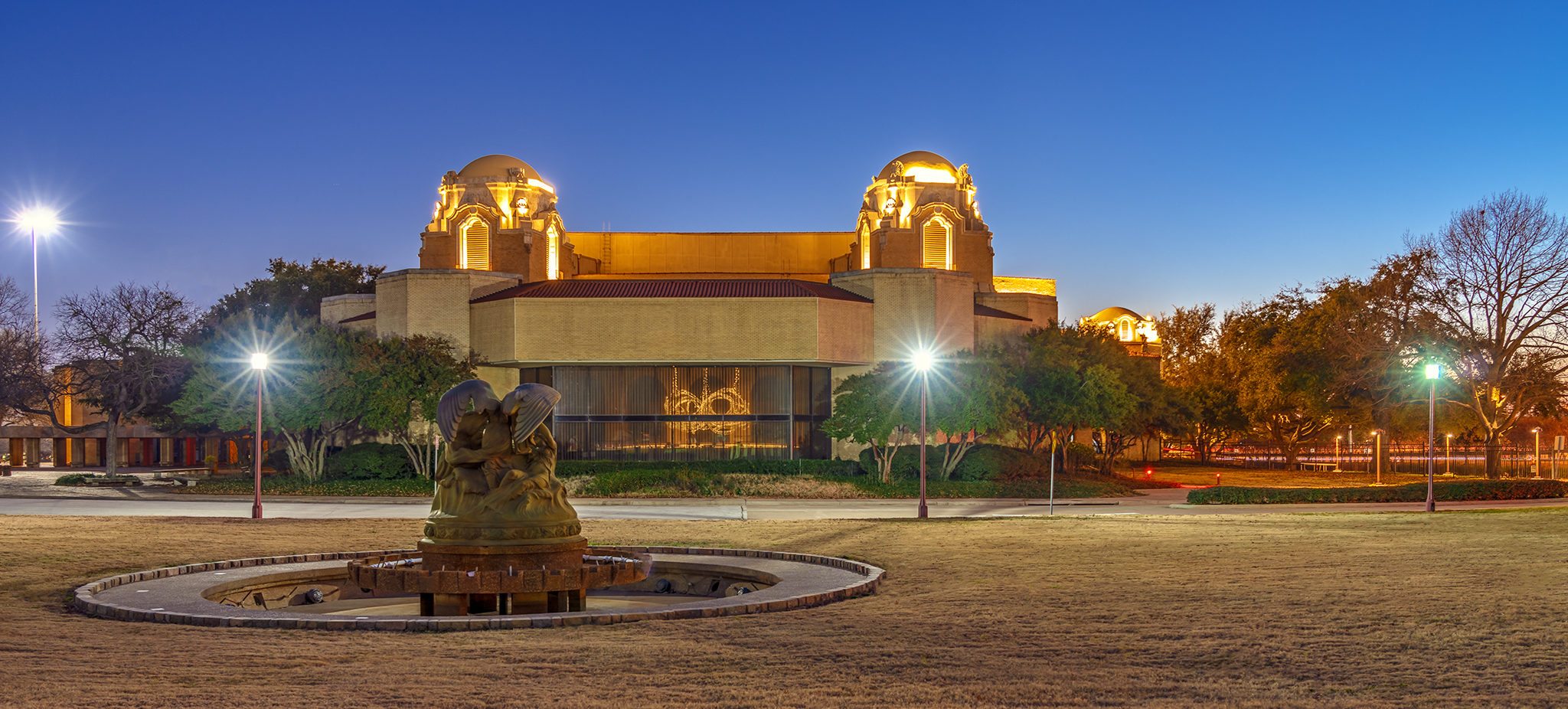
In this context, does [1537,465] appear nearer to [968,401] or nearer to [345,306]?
[968,401]

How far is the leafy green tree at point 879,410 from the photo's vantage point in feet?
148

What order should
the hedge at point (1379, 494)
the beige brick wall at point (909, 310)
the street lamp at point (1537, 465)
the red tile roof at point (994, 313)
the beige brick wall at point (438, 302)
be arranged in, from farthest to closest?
the red tile roof at point (994, 313) → the beige brick wall at point (909, 310) → the beige brick wall at point (438, 302) → the street lamp at point (1537, 465) → the hedge at point (1379, 494)

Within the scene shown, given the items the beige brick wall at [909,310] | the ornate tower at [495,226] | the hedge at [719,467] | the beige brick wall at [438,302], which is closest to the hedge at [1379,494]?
the hedge at [719,467]

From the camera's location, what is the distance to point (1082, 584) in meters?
16.0

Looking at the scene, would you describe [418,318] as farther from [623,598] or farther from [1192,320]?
[1192,320]

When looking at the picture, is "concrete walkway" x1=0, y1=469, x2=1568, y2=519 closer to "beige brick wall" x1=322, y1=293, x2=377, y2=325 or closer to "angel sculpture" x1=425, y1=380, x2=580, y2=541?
"angel sculpture" x1=425, y1=380, x2=580, y2=541

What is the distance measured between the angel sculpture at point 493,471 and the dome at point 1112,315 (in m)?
68.0

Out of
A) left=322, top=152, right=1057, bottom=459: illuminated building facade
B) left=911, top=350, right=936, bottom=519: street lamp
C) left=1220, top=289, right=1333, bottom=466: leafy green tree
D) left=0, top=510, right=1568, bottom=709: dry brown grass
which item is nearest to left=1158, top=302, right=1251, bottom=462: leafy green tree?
left=1220, top=289, right=1333, bottom=466: leafy green tree

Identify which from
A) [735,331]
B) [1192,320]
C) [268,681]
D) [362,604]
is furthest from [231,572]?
[1192,320]

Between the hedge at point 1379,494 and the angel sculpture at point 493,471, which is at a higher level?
the angel sculpture at point 493,471

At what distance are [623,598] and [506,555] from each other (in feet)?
8.69

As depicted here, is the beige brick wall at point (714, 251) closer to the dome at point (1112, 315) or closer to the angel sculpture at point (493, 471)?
the dome at point (1112, 315)

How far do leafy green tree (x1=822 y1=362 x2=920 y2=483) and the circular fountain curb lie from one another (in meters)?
25.8

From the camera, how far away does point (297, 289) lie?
233ft
